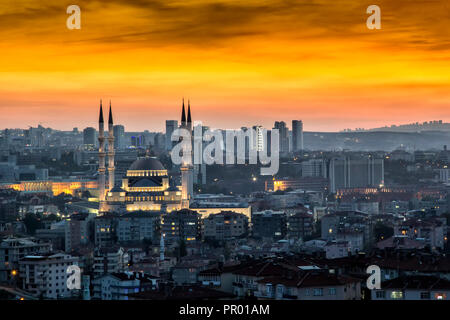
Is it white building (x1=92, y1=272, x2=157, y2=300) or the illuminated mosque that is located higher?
the illuminated mosque

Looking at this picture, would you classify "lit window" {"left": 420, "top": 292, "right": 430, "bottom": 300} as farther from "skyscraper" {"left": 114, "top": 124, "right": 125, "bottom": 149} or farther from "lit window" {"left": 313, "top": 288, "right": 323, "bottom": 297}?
"skyscraper" {"left": 114, "top": 124, "right": 125, "bottom": 149}

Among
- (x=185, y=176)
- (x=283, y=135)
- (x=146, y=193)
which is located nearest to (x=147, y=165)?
(x=146, y=193)

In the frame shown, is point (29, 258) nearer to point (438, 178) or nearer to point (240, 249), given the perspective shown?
point (240, 249)

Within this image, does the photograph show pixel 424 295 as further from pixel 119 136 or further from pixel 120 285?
pixel 119 136

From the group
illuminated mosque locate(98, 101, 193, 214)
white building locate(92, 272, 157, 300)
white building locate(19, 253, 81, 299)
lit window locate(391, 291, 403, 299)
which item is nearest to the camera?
lit window locate(391, 291, 403, 299)

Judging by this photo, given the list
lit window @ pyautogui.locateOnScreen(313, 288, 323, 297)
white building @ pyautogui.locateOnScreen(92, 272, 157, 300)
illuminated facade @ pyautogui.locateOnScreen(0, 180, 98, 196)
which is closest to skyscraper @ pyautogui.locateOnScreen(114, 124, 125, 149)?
illuminated facade @ pyautogui.locateOnScreen(0, 180, 98, 196)

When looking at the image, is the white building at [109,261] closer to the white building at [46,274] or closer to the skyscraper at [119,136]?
the white building at [46,274]
